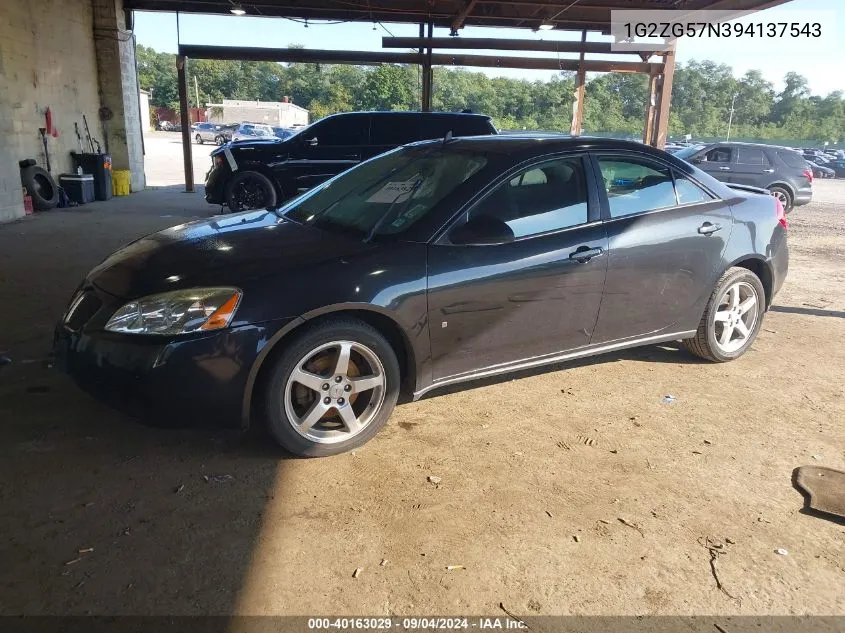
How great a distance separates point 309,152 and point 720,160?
9808 millimetres

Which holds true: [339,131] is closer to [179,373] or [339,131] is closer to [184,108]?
[184,108]

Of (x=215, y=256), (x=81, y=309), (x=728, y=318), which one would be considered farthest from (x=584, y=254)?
(x=81, y=309)

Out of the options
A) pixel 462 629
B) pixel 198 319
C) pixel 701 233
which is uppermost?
pixel 701 233

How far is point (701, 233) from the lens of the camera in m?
4.18

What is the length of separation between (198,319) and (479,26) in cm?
1592

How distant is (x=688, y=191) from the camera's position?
4.25 metres

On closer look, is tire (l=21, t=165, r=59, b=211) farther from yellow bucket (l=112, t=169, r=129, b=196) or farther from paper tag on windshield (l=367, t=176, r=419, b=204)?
paper tag on windshield (l=367, t=176, r=419, b=204)

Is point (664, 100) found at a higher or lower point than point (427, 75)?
lower

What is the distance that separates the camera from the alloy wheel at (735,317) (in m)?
4.53

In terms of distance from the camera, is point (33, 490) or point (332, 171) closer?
point (33, 490)

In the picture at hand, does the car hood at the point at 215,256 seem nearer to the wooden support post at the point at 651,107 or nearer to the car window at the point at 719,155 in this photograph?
the car window at the point at 719,155

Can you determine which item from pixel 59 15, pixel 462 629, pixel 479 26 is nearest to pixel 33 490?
pixel 462 629

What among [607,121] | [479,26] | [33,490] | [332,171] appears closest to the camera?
[33,490]

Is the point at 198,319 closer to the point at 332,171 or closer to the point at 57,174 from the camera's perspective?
the point at 332,171
